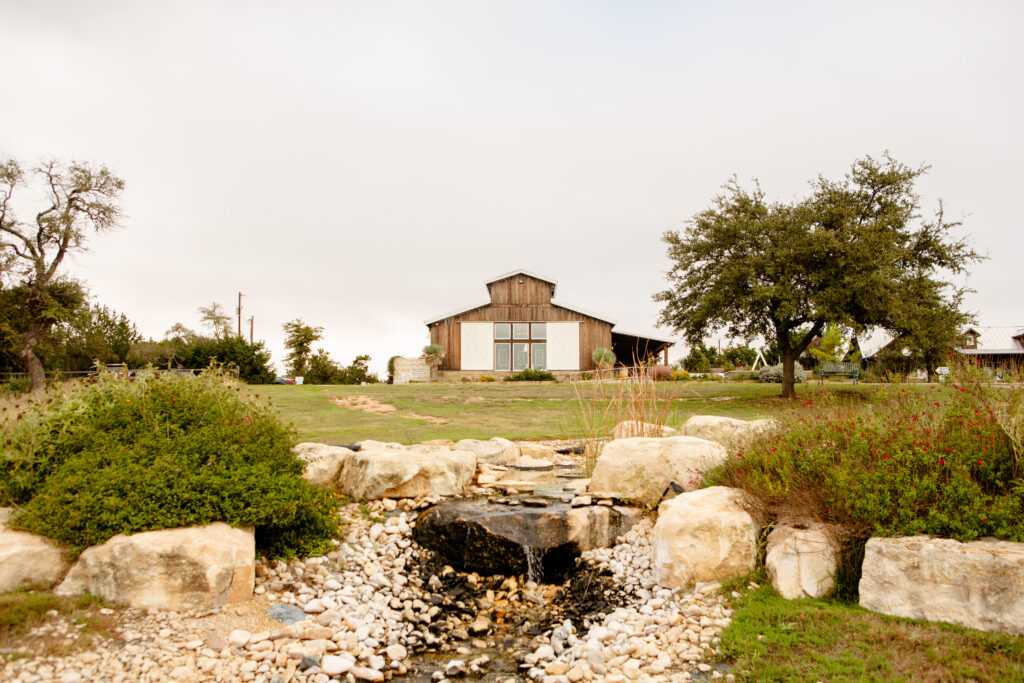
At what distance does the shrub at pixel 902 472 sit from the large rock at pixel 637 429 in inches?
120

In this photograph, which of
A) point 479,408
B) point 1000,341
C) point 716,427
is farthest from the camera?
point 1000,341

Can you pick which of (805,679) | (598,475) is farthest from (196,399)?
(805,679)

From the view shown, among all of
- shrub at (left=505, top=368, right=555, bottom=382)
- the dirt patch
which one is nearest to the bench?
shrub at (left=505, top=368, right=555, bottom=382)

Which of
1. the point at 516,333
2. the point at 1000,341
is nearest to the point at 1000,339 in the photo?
the point at 1000,341

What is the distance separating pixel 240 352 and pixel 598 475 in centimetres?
3014

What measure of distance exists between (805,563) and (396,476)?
5.00 meters

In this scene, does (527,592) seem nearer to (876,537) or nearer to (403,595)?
(403,595)

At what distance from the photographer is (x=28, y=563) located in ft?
17.0

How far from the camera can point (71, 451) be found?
20.6ft

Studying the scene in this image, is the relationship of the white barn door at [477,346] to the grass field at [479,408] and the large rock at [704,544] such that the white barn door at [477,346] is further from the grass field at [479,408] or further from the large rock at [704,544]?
the large rock at [704,544]

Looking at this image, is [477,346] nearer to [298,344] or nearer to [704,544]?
[298,344]

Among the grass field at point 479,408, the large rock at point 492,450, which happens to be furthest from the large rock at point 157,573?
the grass field at point 479,408

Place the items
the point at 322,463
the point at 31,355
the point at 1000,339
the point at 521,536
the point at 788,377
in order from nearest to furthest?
the point at 521,536 < the point at 322,463 < the point at 788,377 < the point at 31,355 < the point at 1000,339

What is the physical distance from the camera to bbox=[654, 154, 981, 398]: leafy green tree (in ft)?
69.9
